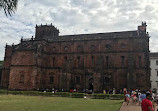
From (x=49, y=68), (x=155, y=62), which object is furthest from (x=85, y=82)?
(x=155, y=62)

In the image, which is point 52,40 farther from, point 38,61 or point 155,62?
point 155,62

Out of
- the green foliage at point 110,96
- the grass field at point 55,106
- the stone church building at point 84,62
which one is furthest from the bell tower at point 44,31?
the grass field at point 55,106

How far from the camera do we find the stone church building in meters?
36.7

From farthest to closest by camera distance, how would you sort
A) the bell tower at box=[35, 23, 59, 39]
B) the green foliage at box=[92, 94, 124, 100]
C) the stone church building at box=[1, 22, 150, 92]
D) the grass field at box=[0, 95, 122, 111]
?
the bell tower at box=[35, 23, 59, 39], the stone church building at box=[1, 22, 150, 92], the green foliage at box=[92, 94, 124, 100], the grass field at box=[0, 95, 122, 111]

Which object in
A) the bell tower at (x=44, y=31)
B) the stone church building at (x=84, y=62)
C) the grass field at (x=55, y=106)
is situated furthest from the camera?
the bell tower at (x=44, y=31)

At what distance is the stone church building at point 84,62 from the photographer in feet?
120

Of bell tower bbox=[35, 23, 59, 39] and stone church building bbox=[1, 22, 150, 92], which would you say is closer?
stone church building bbox=[1, 22, 150, 92]

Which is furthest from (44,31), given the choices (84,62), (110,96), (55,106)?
(55,106)

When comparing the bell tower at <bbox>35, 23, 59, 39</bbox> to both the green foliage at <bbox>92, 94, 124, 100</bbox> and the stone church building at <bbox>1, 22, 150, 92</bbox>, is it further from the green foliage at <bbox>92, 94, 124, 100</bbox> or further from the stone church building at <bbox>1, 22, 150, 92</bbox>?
the green foliage at <bbox>92, 94, 124, 100</bbox>

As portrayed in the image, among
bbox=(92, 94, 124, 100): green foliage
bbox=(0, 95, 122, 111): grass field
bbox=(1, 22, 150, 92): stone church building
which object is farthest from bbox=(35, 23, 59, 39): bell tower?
bbox=(0, 95, 122, 111): grass field

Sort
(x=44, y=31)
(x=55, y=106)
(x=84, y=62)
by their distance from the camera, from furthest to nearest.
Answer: (x=44, y=31) < (x=84, y=62) < (x=55, y=106)

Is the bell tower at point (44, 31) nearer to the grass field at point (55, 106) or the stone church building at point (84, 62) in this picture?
the stone church building at point (84, 62)

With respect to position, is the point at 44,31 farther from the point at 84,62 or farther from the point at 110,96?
the point at 110,96

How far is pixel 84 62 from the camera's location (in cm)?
4144
